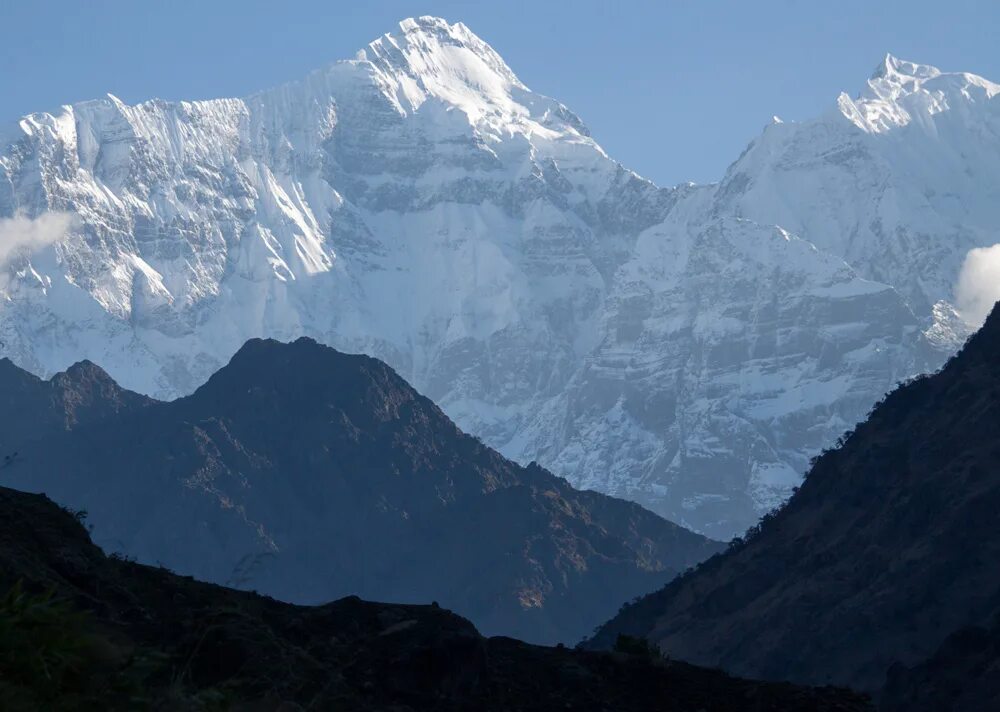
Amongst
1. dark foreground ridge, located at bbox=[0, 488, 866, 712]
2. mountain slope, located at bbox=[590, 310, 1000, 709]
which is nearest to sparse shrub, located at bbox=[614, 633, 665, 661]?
dark foreground ridge, located at bbox=[0, 488, 866, 712]

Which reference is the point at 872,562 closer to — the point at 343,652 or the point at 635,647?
the point at 635,647

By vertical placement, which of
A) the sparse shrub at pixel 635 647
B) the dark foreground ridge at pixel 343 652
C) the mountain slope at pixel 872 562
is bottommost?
the dark foreground ridge at pixel 343 652

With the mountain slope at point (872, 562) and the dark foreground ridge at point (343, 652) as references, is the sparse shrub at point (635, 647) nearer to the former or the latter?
the dark foreground ridge at point (343, 652)

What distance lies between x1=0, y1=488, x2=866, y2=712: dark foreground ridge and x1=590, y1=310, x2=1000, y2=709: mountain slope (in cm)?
5048

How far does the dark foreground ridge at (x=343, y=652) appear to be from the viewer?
991 inches

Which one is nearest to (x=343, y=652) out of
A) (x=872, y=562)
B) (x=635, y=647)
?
(x=635, y=647)

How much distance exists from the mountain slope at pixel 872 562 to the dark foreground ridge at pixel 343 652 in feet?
166

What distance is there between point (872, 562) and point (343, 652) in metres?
77.8

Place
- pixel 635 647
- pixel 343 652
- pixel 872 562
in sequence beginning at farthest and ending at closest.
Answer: pixel 872 562, pixel 635 647, pixel 343 652

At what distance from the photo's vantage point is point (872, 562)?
103 metres

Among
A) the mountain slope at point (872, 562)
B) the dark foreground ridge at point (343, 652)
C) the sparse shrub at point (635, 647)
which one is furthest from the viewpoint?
the mountain slope at point (872, 562)

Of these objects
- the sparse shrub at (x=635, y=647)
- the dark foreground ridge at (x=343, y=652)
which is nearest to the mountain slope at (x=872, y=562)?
the sparse shrub at (x=635, y=647)

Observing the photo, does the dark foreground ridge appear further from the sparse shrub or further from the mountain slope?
the mountain slope

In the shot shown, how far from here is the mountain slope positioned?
93150mm
